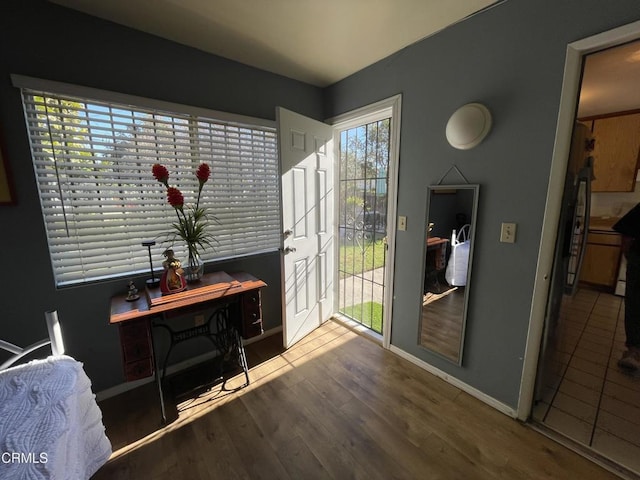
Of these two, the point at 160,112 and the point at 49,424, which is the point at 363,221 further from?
the point at 49,424

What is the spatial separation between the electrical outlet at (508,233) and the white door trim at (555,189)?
134mm

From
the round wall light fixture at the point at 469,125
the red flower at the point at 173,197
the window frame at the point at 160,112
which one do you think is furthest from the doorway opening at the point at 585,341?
the red flower at the point at 173,197

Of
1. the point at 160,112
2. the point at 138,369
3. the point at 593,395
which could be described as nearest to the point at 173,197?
the point at 160,112

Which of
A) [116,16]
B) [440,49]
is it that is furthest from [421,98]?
[116,16]

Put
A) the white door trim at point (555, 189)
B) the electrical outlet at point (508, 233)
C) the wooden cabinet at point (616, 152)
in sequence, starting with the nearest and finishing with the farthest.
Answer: the white door trim at point (555, 189)
the electrical outlet at point (508, 233)
the wooden cabinet at point (616, 152)

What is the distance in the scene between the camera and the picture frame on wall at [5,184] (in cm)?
139

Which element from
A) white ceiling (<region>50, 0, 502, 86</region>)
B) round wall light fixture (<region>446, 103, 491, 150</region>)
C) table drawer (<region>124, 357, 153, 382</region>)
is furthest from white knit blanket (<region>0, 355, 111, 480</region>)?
round wall light fixture (<region>446, 103, 491, 150</region>)

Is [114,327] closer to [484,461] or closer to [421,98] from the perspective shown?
[484,461]

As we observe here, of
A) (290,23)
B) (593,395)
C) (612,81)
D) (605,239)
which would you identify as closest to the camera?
(290,23)

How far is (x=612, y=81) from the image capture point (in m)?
2.25

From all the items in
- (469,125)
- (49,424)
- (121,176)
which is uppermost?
(469,125)

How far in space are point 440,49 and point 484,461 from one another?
2431 millimetres

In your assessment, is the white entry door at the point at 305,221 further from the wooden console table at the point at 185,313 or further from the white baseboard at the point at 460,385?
the white baseboard at the point at 460,385

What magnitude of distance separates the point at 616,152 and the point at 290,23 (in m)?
4.11
